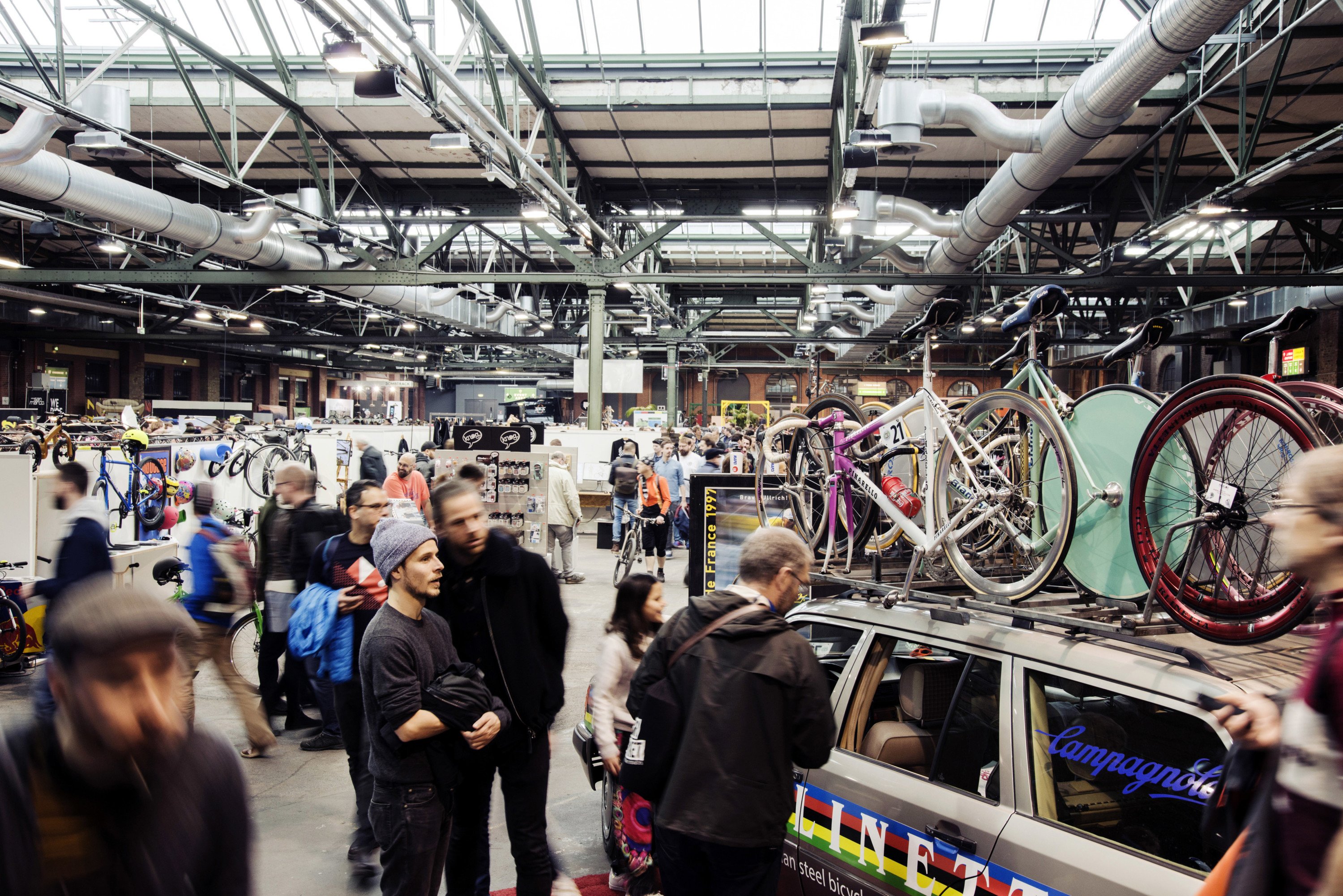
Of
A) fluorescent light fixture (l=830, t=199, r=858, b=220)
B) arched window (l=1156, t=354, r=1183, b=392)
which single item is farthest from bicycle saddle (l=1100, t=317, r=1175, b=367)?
arched window (l=1156, t=354, r=1183, b=392)

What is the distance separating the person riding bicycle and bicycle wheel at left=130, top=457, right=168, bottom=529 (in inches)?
246

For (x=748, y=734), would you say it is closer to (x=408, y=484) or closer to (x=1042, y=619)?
(x=1042, y=619)

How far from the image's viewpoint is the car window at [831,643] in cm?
323

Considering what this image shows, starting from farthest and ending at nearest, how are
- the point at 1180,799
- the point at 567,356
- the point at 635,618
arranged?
the point at 567,356 → the point at 635,618 → the point at 1180,799

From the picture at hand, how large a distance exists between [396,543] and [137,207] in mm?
10715

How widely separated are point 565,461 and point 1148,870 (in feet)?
36.8

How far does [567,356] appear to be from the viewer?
39.4 m

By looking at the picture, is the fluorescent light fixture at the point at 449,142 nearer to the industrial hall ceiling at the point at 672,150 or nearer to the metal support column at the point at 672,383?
the industrial hall ceiling at the point at 672,150

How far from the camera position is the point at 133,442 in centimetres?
1091

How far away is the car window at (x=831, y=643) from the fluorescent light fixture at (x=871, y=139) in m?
5.78

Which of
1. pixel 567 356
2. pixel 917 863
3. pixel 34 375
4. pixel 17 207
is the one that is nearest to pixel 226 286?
pixel 34 375

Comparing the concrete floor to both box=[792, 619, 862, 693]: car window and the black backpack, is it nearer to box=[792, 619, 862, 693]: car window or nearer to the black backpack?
box=[792, 619, 862, 693]: car window

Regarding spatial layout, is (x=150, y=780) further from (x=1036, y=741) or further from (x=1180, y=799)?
(x=1180, y=799)

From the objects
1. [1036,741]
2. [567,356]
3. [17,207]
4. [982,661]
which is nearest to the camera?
[1036,741]
